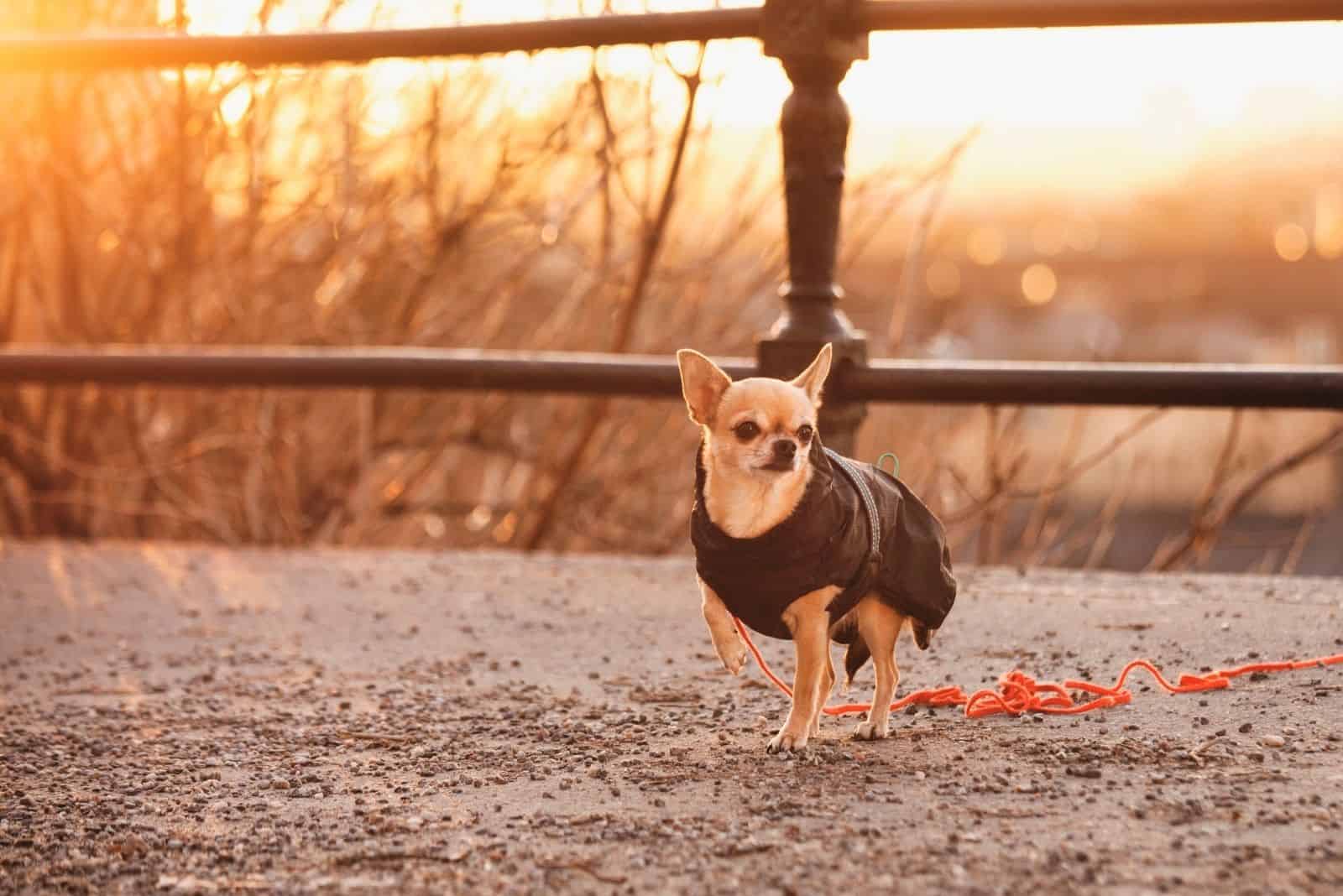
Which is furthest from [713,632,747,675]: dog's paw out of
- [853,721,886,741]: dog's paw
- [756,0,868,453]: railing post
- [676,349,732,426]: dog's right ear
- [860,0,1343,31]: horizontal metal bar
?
[860,0,1343,31]: horizontal metal bar

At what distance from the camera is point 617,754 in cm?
230

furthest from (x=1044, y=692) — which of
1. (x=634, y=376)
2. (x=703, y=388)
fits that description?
(x=634, y=376)

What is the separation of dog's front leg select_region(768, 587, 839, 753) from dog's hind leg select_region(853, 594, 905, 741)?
0.09 meters

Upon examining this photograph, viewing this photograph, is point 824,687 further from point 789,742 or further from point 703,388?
point 703,388

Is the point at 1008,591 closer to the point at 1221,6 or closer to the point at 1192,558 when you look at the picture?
the point at 1221,6

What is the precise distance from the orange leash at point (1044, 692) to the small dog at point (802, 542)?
0.46 feet

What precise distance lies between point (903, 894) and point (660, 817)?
0.40 m

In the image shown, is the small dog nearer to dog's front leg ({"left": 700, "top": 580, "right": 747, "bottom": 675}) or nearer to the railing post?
dog's front leg ({"left": 700, "top": 580, "right": 747, "bottom": 675})

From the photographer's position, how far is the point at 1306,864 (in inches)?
68.3

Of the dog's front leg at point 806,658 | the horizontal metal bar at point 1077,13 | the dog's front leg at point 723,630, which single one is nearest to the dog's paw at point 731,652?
the dog's front leg at point 723,630

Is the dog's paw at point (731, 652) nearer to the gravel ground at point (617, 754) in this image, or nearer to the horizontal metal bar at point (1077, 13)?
the gravel ground at point (617, 754)

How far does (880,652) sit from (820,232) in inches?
45.8

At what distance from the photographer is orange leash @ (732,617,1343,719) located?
2.43 meters

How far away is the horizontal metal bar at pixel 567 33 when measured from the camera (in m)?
2.99
